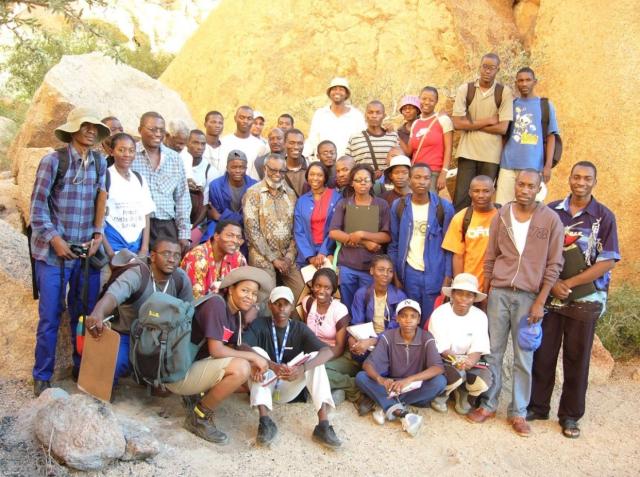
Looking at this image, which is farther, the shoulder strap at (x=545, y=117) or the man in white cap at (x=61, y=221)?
the shoulder strap at (x=545, y=117)

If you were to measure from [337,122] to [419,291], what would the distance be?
235 centimetres

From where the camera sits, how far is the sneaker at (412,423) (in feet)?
15.7

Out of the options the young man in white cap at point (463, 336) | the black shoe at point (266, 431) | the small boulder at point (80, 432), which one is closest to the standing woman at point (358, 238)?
the young man in white cap at point (463, 336)

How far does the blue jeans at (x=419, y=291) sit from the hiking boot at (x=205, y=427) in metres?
2.13

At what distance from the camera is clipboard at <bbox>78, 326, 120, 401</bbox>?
13.0ft

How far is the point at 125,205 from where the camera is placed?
195 inches

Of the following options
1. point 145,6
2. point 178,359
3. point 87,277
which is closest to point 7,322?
point 87,277

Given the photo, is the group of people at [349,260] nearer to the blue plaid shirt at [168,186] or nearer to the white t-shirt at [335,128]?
the blue plaid shirt at [168,186]

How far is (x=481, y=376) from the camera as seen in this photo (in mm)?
5051

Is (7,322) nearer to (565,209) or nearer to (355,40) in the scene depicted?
(565,209)

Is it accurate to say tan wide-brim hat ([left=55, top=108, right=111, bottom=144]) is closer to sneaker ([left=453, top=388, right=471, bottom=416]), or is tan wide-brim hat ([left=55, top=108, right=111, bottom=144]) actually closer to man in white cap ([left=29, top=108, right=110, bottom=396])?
man in white cap ([left=29, top=108, right=110, bottom=396])

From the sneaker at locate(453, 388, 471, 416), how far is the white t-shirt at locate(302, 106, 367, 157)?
2.92 meters

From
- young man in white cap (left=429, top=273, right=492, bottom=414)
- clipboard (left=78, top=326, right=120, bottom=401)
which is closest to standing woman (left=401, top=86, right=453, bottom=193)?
young man in white cap (left=429, top=273, right=492, bottom=414)

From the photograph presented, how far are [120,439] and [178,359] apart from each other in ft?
2.10
